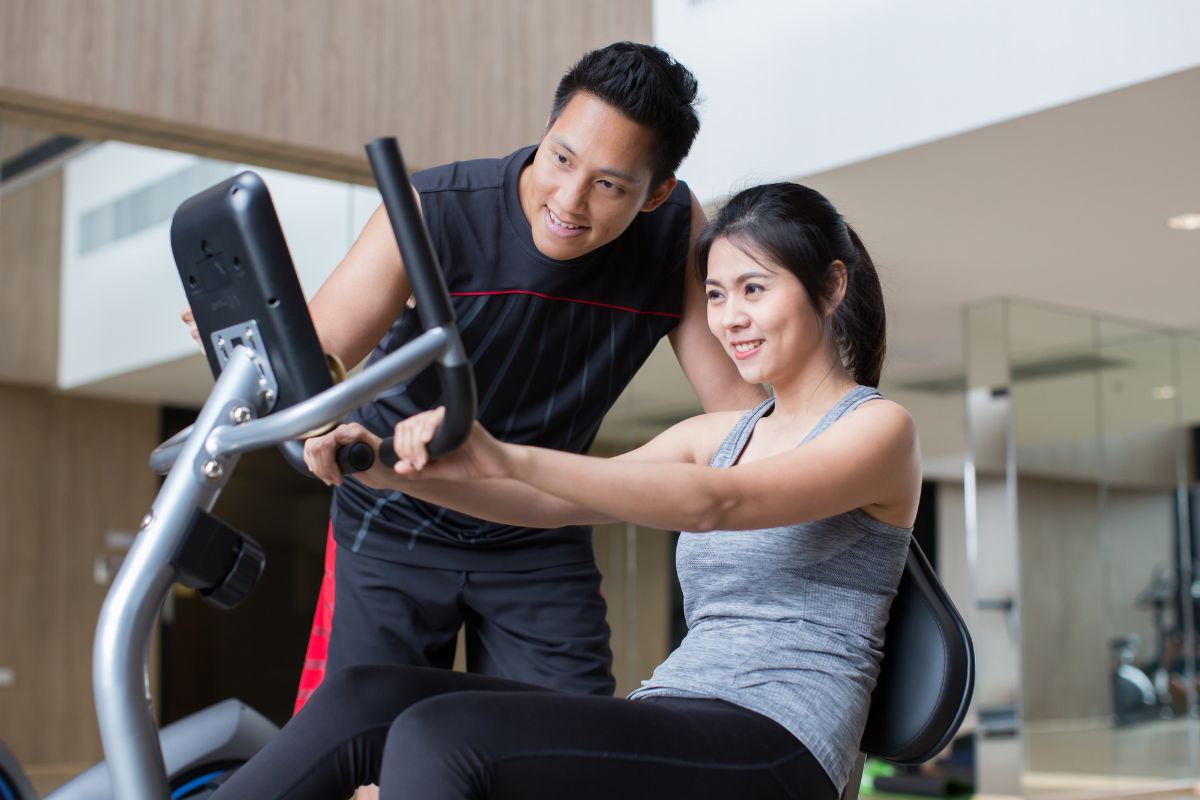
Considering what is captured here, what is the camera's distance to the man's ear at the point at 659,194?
1613 millimetres

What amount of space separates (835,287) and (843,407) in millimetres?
136

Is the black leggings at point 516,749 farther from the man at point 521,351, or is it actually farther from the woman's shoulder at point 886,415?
the man at point 521,351

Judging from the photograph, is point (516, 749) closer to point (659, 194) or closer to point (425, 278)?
point (425, 278)

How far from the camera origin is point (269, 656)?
22.7 ft

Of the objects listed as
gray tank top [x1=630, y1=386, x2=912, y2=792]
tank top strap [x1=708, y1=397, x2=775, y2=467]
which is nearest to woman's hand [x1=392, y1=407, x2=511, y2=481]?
gray tank top [x1=630, y1=386, x2=912, y2=792]

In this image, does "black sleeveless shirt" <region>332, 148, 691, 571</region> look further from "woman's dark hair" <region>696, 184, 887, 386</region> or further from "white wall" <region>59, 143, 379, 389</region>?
"white wall" <region>59, 143, 379, 389</region>

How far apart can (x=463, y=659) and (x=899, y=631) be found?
2.13 feet

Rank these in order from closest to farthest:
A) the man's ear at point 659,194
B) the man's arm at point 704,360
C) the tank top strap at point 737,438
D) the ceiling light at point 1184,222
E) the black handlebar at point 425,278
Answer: the black handlebar at point 425,278 < the tank top strap at point 737,438 < the man's ear at point 659,194 < the man's arm at point 704,360 < the ceiling light at point 1184,222

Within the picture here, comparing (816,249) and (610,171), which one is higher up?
(610,171)

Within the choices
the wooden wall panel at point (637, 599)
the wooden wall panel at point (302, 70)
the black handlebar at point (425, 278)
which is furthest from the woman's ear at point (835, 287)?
the wooden wall panel at point (637, 599)

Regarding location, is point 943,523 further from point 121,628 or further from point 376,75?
point 121,628

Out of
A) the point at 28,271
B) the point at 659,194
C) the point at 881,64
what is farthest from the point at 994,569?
the point at 659,194

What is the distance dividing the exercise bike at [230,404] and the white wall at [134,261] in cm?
286

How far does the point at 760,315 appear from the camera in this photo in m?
1.40
